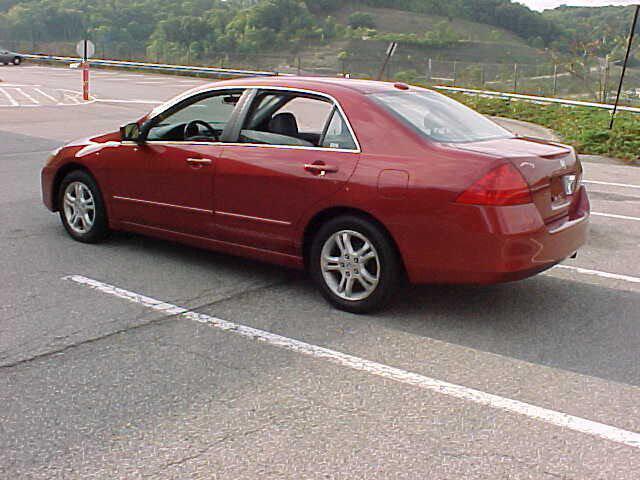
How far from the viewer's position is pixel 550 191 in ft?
17.9

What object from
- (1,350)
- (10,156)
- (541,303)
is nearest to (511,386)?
(541,303)

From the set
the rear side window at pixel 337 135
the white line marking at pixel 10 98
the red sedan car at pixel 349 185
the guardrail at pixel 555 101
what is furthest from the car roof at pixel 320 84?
the guardrail at pixel 555 101

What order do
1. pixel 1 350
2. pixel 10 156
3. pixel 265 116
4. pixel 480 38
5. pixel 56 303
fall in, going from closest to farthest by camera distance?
pixel 1 350, pixel 56 303, pixel 265 116, pixel 10 156, pixel 480 38

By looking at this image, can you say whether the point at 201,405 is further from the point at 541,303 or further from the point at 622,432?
the point at 541,303

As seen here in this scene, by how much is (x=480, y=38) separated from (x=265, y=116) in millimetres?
100058

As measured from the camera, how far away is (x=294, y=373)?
4570mm

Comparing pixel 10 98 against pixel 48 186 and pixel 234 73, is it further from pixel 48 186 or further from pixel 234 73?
pixel 48 186

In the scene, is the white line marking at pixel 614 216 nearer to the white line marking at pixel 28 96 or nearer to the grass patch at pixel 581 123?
the grass patch at pixel 581 123

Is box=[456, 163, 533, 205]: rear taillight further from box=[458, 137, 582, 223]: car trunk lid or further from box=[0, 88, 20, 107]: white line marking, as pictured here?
box=[0, 88, 20, 107]: white line marking

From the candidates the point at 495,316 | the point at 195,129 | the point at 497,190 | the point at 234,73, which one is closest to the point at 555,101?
the point at 234,73

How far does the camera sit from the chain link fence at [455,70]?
110ft

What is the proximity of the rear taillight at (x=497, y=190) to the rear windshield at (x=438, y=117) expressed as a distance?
0.56 m

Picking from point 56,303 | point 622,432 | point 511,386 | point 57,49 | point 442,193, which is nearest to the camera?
point 622,432

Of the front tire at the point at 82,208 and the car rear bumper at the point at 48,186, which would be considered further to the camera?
the car rear bumper at the point at 48,186
